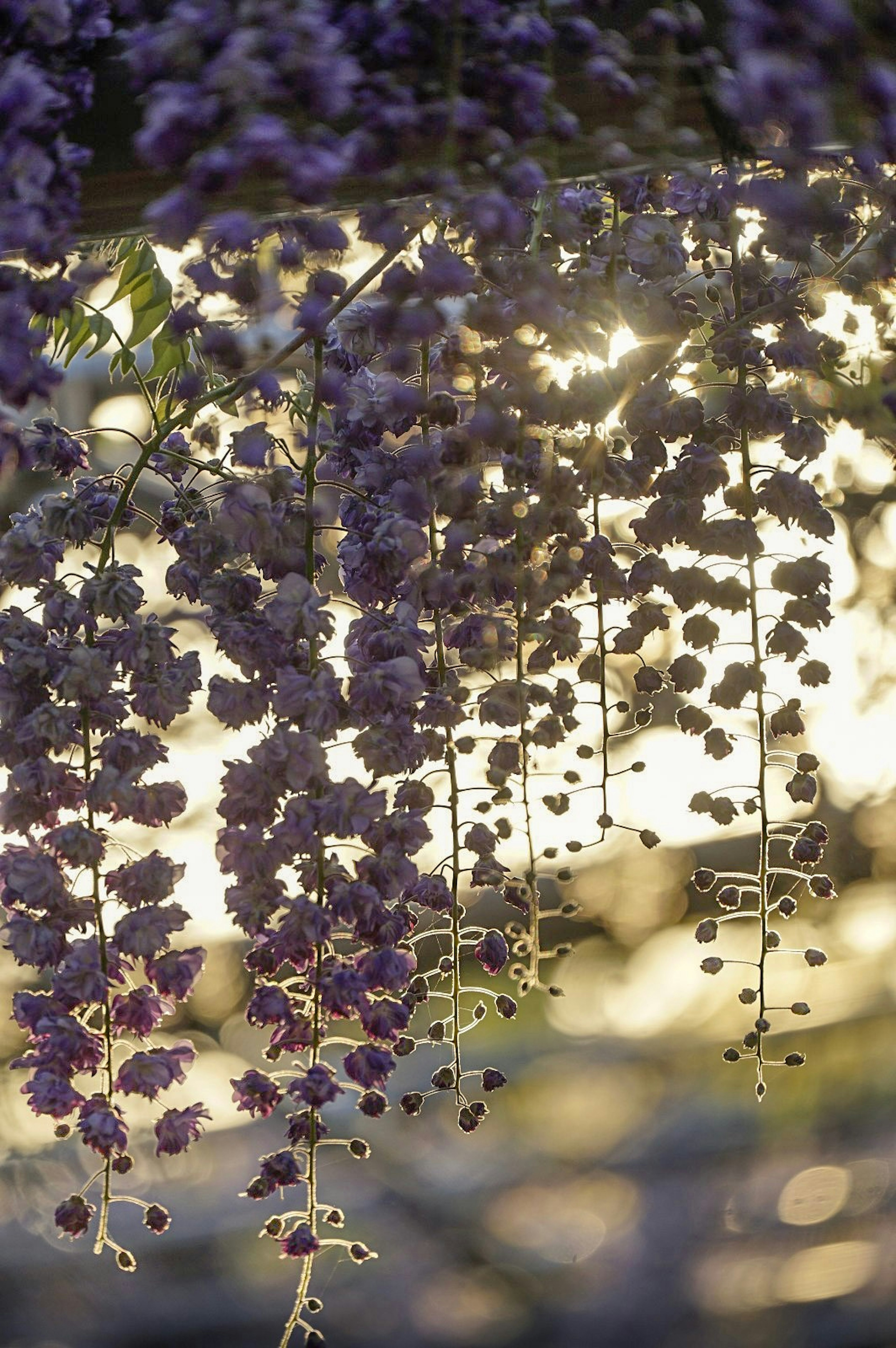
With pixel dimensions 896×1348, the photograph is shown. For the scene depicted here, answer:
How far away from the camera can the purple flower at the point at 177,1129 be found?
2.04 feet

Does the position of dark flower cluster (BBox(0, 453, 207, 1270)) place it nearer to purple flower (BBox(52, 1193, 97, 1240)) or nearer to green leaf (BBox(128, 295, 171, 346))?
purple flower (BBox(52, 1193, 97, 1240))

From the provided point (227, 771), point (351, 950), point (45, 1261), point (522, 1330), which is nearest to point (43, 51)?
point (227, 771)

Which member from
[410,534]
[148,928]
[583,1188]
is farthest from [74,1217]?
[583,1188]

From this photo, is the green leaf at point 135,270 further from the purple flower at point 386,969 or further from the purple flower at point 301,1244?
the purple flower at point 301,1244

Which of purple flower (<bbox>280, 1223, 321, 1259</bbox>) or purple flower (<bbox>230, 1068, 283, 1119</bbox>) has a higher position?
purple flower (<bbox>230, 1068, 283, 1119</bbox>)

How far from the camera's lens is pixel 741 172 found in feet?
1.83

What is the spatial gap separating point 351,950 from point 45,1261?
3.79 m

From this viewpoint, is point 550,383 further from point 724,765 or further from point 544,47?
point 724,765

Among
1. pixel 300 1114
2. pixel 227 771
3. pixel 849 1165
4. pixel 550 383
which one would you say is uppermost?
pixel 550 383

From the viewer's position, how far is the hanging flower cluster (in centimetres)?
49

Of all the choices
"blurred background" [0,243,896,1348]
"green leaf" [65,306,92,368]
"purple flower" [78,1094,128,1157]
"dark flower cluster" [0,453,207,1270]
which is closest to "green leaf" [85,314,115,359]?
"green leaf" [65,306,92,368]

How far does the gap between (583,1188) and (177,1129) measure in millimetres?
3952

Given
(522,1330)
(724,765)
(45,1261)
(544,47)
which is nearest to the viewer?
(544,47)

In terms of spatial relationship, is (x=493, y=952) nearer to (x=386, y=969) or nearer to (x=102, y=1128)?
(x=386, y=969)
